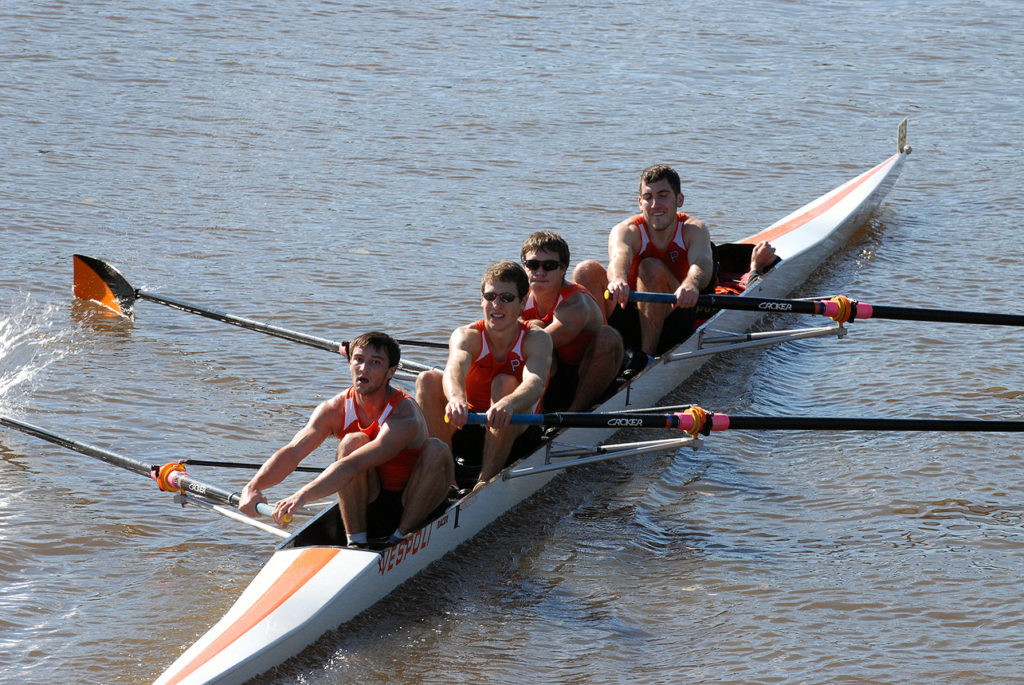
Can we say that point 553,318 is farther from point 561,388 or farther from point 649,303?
point 649,303

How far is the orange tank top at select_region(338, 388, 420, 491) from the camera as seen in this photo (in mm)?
5664

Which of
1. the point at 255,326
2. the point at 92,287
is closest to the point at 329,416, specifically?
the point at 255,326

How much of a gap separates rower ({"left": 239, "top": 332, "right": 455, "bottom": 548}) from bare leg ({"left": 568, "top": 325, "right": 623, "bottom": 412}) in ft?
4.92

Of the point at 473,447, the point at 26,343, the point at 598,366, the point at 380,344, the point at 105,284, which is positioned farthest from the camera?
the point at 105,284

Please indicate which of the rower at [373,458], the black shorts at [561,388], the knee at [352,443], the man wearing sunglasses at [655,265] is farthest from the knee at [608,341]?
the knee at [352,443]

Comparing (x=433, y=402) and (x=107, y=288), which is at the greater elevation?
(x=107, y=288)

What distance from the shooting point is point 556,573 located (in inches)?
241

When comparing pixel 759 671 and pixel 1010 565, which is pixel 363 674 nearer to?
pixel 759 671

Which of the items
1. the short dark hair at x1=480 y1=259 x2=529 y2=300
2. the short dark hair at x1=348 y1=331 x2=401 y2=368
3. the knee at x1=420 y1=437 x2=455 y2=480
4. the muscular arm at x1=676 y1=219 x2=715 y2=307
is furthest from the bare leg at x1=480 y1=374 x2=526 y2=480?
the muscular arm at x1=676 y1=219 x2=715 y2=307

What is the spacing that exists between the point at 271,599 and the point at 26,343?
4204 mm

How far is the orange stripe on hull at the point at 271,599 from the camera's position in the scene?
16.0 ft

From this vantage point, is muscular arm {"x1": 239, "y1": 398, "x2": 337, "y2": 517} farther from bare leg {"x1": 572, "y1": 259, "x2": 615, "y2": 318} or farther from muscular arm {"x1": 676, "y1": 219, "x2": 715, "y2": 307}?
muscular arm {"x1": 676, "y1": 219, "x2": 715, "y2": 307}

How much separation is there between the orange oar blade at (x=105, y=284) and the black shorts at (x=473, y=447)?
12.1 ft

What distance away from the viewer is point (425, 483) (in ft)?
18.7
